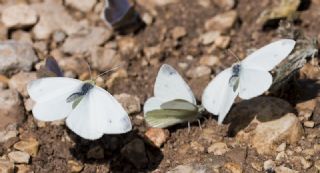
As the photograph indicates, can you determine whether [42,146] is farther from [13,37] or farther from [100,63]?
[13,37]

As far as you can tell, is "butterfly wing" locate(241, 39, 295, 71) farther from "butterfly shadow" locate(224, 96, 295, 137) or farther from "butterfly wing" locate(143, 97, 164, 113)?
"butterfly wing" locate(143, 97, 164, 113)

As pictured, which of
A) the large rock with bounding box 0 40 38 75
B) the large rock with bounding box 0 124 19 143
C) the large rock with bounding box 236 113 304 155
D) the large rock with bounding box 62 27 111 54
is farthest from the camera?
the large rock with bounding box 62 27 111 54

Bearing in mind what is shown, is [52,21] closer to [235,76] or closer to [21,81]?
[21,81]

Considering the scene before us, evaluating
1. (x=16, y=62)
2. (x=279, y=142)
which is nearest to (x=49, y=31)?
(x=16, y=62)

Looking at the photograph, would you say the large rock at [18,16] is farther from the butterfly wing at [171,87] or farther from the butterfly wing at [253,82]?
the butterfly wing at [253,82]

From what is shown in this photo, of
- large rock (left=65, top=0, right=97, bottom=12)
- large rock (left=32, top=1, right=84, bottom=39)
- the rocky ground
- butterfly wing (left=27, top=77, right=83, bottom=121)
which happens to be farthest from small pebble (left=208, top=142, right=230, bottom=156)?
large rock (left=65, top=0, right=97, bottom=12)

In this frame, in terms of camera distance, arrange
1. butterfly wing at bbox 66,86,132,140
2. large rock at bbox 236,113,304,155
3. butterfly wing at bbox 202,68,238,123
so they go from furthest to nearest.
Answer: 1. large rock at bbox 236,113,304,155
2. butterfly wing at bbox 202,68,238,123
3. butterfly wing at bbox 66,86,132,140
